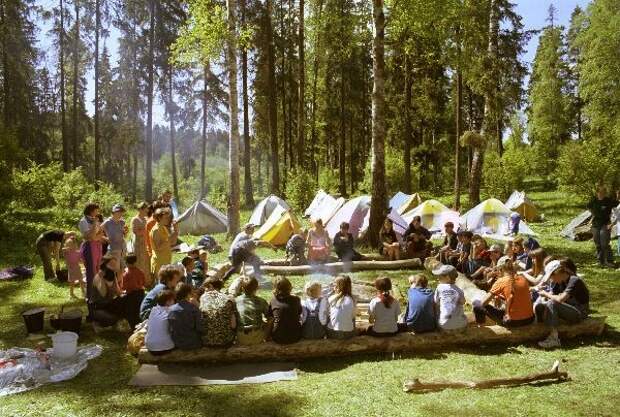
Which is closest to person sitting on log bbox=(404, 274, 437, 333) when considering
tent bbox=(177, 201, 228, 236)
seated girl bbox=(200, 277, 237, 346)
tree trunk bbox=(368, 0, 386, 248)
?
seated girl bbox=(200, 277, 237, 346)

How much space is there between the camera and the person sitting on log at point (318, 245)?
12048 millimetres

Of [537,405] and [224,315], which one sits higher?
[224,315]

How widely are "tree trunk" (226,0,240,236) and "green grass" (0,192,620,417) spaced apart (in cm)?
761

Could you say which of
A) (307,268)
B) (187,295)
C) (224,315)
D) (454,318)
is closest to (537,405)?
(454,318)

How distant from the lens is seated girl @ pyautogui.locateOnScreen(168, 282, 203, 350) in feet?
21.0

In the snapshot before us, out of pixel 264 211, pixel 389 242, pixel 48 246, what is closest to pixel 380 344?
pixel 389 242

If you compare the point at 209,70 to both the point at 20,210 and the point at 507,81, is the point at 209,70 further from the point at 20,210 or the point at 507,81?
the point at 507,81

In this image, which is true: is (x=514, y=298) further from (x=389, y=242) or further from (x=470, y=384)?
(x=389, y=242)

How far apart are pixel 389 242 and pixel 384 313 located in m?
6.17

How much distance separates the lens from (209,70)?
32062mm

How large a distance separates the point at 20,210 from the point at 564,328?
21.6 m

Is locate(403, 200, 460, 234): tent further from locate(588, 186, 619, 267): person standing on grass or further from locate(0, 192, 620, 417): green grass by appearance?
locate(0, 192, 620, 417): green grass

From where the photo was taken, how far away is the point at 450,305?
6910 millimetres

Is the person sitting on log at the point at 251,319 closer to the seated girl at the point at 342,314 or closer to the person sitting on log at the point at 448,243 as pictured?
the seated girl at the point at 342,314
